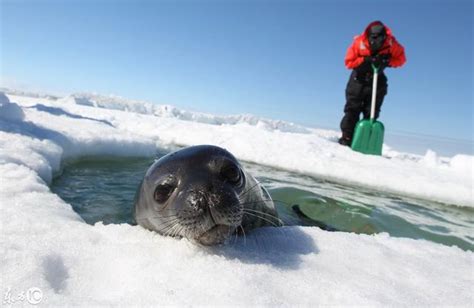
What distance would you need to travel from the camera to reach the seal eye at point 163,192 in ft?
5.56

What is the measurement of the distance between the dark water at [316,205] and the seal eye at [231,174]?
1.11m

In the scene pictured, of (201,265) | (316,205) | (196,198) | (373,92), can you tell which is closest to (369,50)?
(373,92)

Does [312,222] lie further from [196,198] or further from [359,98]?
[359,98]

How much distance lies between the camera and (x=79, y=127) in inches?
202

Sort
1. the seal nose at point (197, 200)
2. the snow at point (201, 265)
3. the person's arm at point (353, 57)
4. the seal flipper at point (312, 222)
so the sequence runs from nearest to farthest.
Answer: the snow at point (201, 265) → the seal nose at point (197, 200) → the seal flipper at point (312, 222) → the person's arm at point (353, 57)

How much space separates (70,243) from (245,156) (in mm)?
4675

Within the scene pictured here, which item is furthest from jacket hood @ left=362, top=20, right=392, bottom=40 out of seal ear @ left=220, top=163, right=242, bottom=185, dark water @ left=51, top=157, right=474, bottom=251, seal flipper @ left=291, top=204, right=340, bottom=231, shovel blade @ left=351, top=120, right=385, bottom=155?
seal ear @ left=220, top=163, right=242, bottom=185

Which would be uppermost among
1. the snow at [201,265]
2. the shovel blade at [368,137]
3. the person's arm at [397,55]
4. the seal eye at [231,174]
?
the person's arm at [397,55]

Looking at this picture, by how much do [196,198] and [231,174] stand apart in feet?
1.18

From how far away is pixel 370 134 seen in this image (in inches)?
256

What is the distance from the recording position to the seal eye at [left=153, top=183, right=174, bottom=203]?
5.56ft

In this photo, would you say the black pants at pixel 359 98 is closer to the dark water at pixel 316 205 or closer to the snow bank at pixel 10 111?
the dark water at pixel 316 205

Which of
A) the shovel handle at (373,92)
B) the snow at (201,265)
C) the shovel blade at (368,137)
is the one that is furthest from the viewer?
the shovel blade at (368,137)

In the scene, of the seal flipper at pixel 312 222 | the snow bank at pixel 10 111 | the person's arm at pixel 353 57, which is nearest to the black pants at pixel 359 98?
the person's arm at pixel 353 57
